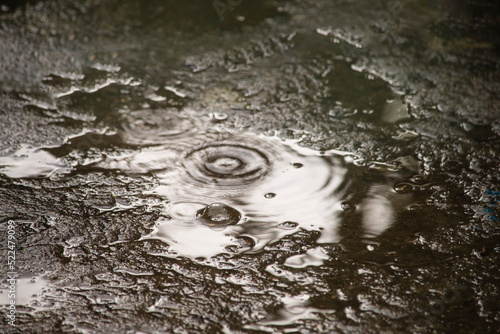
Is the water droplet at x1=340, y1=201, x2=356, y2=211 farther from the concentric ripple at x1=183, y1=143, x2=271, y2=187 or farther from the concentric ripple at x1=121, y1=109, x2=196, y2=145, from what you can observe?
the concentric ripple at x1=121, y1=109, x2=196, y2=145

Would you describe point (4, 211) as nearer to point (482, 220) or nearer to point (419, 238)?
point (419, 238)

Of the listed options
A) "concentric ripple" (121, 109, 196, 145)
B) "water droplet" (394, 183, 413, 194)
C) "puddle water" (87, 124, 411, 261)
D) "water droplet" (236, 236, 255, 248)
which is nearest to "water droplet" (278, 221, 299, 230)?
"puddle water" (87, 124, 411, 261)

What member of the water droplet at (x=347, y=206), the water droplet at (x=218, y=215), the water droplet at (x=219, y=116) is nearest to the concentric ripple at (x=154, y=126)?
the water droplet at (x=219, y=116)

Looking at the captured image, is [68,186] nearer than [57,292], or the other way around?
[57,292]

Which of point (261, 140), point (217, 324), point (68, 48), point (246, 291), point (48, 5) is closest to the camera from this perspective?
point (217, 324)

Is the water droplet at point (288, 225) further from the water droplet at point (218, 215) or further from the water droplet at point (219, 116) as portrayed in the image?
the water droplet at point (219, 116)

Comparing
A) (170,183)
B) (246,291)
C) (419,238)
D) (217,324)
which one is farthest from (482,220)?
(170,183)
